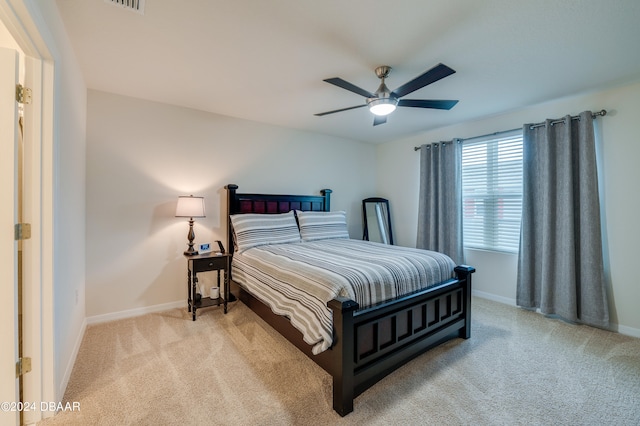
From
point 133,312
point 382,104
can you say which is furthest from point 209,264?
point 382,104

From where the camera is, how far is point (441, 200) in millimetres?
4004

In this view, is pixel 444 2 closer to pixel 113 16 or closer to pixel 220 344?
pixel 113 16

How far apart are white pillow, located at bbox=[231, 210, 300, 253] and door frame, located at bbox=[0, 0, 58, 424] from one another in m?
1.77

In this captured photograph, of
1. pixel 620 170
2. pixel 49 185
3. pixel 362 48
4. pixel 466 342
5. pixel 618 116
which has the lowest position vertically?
pixel 466 342

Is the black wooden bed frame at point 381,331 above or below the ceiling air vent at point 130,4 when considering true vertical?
below

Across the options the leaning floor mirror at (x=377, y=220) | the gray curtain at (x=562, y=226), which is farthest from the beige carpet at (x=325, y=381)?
the leaning floor mirror at (x=377, y=220)

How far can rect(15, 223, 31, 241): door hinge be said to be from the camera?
4.74ft

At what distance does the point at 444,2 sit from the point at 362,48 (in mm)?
615

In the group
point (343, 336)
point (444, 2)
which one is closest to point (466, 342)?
point (343, 336)

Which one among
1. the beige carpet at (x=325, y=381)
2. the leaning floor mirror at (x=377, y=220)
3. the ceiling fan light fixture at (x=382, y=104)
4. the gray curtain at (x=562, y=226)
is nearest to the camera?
the beige carpet at (x=325, y=381)

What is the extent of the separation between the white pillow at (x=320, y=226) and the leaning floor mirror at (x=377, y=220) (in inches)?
42.5

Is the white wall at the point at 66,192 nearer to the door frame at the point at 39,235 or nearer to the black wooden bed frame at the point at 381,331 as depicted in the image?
the door frame at the point at 39,235

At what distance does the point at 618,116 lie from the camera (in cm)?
269

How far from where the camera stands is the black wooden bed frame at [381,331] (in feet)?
5.39
